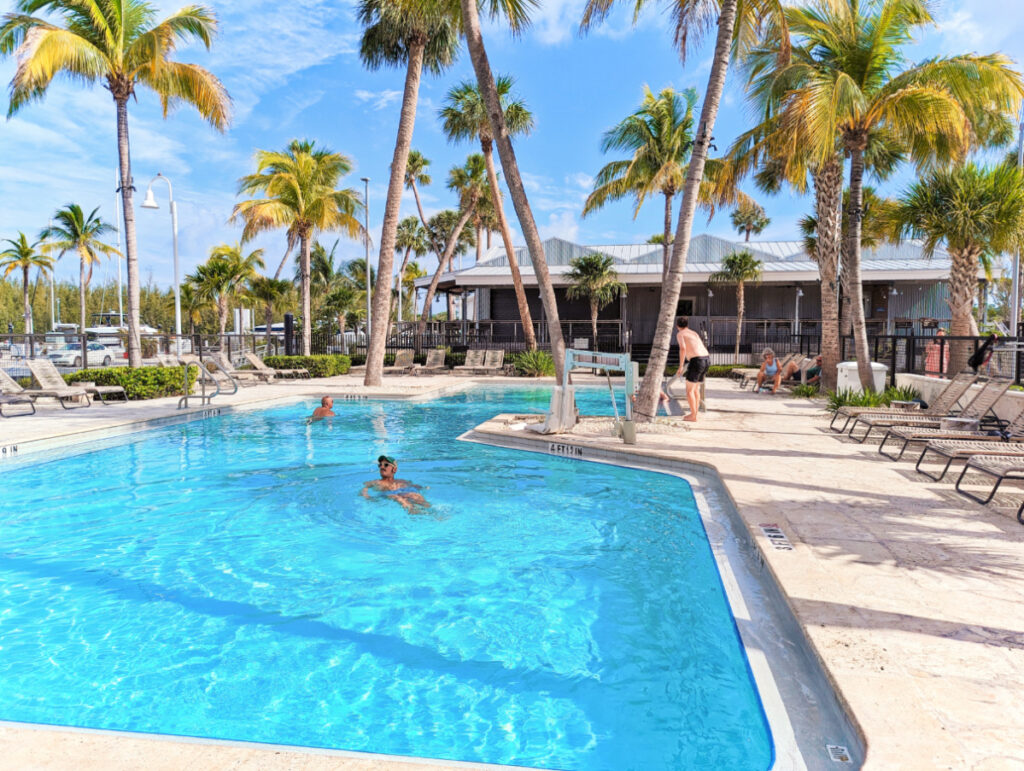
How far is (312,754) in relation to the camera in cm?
239

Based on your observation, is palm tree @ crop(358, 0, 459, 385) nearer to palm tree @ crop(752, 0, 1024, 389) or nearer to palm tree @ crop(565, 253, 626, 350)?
palm tree @ crop(752, 0, 1024, 389)

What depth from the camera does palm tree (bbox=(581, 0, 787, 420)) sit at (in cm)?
1007

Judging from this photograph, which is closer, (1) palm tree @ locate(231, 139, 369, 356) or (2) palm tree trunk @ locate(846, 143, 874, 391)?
(2) palm tree trunk @ locate(846, 143, 874, 391)

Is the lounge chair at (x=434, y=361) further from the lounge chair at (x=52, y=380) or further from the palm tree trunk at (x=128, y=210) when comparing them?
the lounge chair at (x=52, y=380)

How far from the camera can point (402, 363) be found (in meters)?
26.8

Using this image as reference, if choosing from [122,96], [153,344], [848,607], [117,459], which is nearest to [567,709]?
[848,607]

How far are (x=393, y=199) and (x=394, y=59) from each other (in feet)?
15.1

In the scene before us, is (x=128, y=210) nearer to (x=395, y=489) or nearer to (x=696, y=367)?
(x=395, y=489)

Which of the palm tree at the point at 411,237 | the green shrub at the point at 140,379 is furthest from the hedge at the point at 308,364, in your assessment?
the palm tree at the point at 411,237

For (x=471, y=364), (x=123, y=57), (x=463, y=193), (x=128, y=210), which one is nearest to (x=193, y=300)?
(x=463, y=193)

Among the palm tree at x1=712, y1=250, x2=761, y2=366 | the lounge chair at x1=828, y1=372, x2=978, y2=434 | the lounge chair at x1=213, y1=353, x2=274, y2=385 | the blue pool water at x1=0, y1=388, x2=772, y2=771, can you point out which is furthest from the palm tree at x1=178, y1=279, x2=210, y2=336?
the lounge chair at x1=828, y1=372, x2=978, y2=434

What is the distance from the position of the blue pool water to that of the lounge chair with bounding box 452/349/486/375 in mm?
16270

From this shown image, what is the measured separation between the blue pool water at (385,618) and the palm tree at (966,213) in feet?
36.7

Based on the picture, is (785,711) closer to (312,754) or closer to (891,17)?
(312,754)
